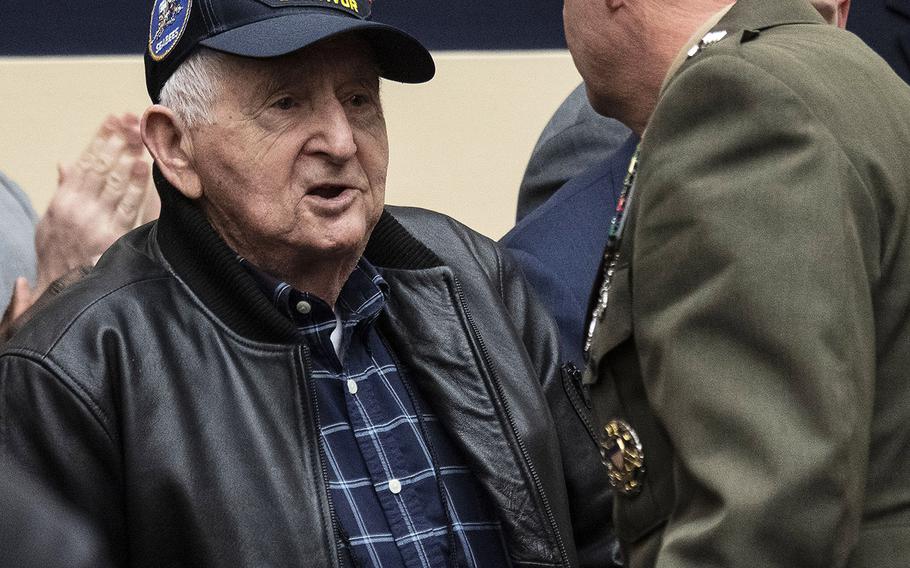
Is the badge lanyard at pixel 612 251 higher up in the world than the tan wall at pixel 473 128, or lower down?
higher up

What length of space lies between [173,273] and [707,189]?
937 millimetres

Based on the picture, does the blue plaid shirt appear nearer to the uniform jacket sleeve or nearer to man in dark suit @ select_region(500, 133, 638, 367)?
man in dark suit @ select_region(500, 133, 638, 367)

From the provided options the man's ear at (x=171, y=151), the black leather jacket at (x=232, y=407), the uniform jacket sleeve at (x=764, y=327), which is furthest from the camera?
the man's ear at (x=171, y=151)

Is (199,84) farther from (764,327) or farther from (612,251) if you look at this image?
(764,327)

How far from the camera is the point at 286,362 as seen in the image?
83.7 inches

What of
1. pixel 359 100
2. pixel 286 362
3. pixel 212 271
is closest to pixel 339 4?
pixel 359 100

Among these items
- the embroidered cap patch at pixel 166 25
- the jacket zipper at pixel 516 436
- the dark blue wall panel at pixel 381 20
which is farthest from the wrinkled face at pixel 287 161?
the dark blue wall panel at pixel 381 20

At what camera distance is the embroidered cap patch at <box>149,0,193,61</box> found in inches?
86.9

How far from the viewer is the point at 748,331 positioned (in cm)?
152

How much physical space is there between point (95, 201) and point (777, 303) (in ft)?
4.95

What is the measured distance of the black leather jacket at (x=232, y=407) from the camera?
199cm

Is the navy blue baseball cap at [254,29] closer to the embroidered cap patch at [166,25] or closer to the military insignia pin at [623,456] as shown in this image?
the embroidered cap patch at [166,25]

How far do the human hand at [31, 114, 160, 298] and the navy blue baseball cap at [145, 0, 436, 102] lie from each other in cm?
40

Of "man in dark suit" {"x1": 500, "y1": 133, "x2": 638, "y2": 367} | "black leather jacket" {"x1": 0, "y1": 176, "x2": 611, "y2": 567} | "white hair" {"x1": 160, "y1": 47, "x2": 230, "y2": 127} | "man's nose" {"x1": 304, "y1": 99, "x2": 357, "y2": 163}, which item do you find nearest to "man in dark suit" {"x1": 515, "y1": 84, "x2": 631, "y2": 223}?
"man in dark suit" {"x1": 500, "y1": 133, "x2": 638, "y2": 367}
